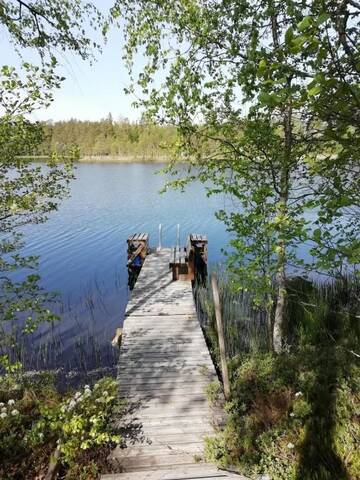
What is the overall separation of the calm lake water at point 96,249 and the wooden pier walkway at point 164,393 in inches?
66.2

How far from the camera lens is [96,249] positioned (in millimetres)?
17938

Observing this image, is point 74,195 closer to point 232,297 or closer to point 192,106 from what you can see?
point 232,297

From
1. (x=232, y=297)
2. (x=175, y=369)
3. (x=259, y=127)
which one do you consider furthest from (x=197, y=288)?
(x=259, y=127)

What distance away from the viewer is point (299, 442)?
11.9 ft

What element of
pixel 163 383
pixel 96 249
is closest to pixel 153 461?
pixel 163 383

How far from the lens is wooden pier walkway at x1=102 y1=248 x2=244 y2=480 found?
3861 mm

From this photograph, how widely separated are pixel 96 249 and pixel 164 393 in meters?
13.6

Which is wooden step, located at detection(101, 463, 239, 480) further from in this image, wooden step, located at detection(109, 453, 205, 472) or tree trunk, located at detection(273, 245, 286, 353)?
tree trunk, located at detection(273, 245, 286, 353)

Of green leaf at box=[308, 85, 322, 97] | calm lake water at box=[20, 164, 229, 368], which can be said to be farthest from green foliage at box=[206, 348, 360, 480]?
green leaf at box=[308, 85, 322, 97]

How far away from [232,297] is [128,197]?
24.1m

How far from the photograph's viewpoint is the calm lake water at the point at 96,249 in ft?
29.5

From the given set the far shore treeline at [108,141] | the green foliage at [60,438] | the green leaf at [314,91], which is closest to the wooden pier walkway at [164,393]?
the green foliage at [60,438]

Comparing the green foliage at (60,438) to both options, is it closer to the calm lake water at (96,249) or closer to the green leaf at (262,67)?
the calm lake water at (96,249)

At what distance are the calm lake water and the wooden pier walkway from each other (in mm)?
1682
